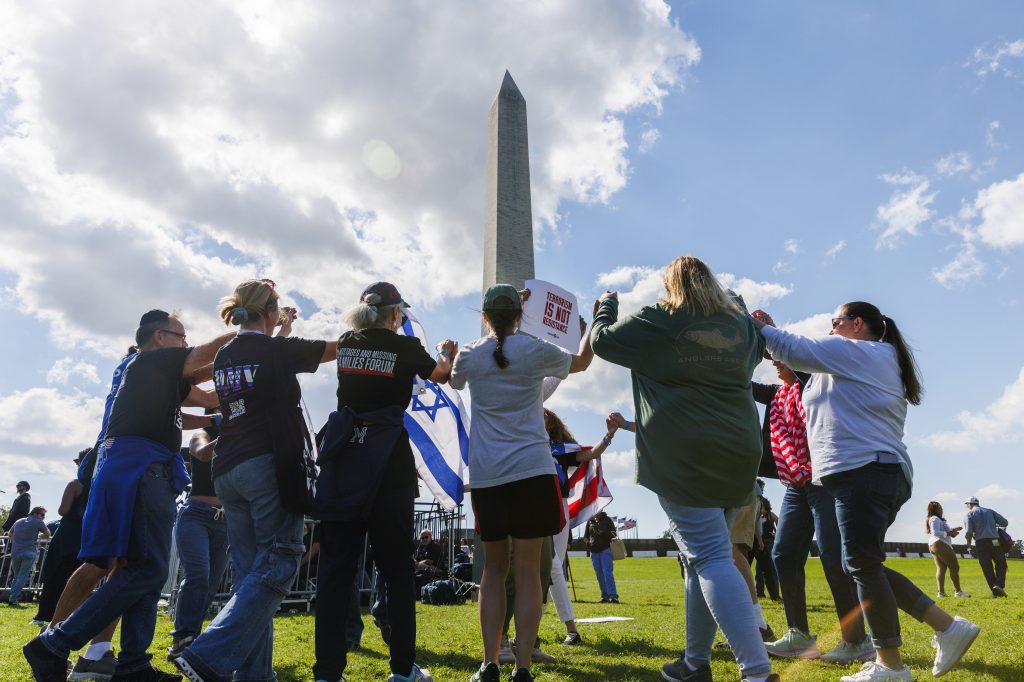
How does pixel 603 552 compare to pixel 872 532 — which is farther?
pixel 603 552

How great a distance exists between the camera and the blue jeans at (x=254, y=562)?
2947 mm

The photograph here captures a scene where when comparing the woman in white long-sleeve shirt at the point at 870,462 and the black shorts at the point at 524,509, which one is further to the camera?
the woman in white long-sleeve shirt at the point at 870,462

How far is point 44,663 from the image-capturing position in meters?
3.28

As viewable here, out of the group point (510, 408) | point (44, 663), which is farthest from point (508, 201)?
point (44, 663)

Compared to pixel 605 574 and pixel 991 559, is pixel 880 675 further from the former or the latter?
pixel 991 559

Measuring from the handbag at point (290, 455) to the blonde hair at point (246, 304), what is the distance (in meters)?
0.30

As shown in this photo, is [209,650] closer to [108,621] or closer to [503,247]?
[108,621]

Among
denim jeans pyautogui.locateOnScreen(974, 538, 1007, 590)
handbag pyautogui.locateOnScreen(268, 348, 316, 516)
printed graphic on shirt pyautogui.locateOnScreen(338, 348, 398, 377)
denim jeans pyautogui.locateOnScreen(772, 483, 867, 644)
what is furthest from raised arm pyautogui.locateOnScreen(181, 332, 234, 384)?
denim jeans pyautogui.locateOnScreen(974, 538, 1007, 590)

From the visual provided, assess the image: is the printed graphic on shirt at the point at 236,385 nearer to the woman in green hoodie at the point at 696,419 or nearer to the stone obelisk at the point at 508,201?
the woman in green hoodie at the point at 696,419

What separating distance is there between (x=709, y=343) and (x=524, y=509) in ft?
3.78

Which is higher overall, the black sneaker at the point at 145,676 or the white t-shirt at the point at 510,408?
the white t-shirt at the point at 510,408

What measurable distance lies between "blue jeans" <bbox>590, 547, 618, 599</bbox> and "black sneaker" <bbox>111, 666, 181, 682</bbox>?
942cm

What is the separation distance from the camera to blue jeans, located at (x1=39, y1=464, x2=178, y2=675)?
3.32 m

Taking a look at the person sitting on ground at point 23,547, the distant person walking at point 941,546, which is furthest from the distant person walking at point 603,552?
the person sitting on ground at point 23,547
